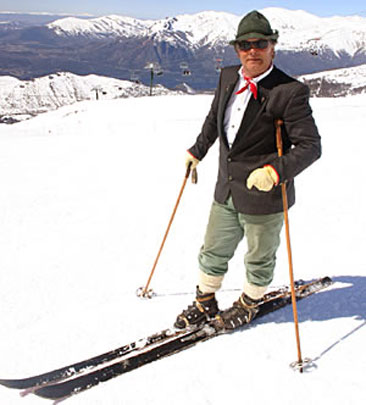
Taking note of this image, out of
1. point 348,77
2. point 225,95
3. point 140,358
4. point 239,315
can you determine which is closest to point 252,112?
point 225,95

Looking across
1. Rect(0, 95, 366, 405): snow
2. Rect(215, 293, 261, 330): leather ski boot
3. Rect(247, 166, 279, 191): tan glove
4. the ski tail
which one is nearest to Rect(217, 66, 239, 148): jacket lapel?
Rect(247, 166, 279, 191): tan glove

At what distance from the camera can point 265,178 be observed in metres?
2.67

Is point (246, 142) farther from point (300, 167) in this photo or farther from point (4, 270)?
point (4, 270)

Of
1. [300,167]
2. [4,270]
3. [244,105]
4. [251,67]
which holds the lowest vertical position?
[4,270]

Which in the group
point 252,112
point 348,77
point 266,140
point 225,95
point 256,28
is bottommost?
point 266,140

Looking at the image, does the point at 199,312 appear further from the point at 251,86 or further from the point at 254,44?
the point at 254,44

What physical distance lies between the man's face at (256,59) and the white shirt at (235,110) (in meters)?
0.08

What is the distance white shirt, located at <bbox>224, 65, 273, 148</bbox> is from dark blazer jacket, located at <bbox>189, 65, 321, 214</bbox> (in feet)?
0.11

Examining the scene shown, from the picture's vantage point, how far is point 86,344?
3.32 meters

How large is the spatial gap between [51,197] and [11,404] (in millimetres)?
5177

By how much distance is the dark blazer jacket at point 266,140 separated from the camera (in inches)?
104

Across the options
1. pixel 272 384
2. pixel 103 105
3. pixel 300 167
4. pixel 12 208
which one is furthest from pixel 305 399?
pixel 103 105

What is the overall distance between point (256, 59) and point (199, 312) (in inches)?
86.8

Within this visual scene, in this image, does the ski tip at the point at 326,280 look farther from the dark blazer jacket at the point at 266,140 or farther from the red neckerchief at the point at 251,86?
the red neckerchief at the point at 251,86
